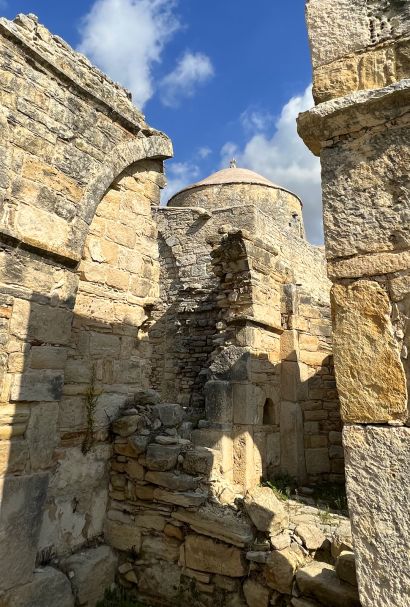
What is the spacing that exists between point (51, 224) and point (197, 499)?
2.55m

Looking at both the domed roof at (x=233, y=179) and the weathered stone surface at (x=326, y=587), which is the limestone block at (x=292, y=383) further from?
the domed roof at (x=233, y=179)

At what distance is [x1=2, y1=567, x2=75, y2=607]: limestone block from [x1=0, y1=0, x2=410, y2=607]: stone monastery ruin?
0.01 m

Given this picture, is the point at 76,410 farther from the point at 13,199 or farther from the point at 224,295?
the point at 224,295

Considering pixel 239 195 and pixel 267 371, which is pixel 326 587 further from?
pixel 239 195

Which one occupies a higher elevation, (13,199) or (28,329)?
(13,199)

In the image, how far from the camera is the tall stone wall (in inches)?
119

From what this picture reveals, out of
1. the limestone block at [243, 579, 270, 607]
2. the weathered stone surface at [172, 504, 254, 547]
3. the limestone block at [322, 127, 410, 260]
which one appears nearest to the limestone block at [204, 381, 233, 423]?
the weathered stone surface at [172, 504, 254, 547]

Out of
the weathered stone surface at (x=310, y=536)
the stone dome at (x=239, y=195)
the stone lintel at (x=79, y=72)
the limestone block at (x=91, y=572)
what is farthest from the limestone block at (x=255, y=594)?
the stone dome at (x=239, y=195)

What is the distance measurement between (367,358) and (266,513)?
6.90 feet

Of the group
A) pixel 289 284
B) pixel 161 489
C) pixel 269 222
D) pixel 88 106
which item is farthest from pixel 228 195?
pixel 161 489

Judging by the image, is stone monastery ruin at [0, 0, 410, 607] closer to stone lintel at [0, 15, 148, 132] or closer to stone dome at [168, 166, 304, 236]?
stone lintel at [0, 15, 148, 132]

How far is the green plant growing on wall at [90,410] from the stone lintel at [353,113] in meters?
2.76

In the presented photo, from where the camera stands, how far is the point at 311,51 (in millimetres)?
1963

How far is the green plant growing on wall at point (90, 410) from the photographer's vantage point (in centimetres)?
363
